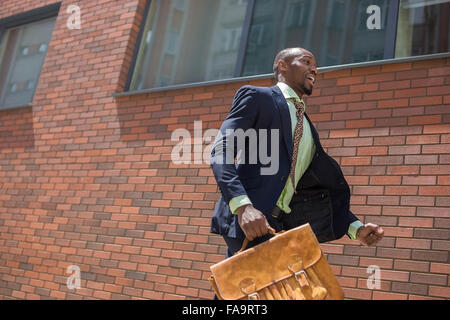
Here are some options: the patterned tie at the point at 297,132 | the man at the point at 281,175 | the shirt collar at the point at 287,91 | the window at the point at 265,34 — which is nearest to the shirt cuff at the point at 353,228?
the man at the point at 281,175

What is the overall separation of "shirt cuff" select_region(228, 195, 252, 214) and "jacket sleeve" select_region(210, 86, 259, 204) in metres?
0.02

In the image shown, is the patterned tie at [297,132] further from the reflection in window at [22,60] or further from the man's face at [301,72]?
the reflection in window at [22,60]

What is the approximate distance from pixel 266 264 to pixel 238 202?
11.5 inches

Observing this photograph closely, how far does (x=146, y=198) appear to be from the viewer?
15.9 feet

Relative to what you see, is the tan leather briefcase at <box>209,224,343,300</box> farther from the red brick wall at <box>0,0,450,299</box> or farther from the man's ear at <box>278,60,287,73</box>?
the red brick wall at <box>0,0,450,299</box>

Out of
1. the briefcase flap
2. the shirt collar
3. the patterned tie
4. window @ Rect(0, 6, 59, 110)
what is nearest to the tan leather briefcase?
the briefcase flap

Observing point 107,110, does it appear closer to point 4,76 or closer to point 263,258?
point 4,76

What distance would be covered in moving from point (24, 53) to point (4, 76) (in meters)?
0.48

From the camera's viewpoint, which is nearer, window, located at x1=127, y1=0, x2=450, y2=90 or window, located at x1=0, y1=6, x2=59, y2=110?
window, located at x1=127, y1=0, x2=450, y2=90

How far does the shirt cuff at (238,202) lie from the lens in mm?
2211

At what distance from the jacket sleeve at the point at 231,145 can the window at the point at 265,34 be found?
208 centimetres

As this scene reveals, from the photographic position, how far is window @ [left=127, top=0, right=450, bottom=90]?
4164 mm

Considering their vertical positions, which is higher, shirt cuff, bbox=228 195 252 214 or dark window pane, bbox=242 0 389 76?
dark window pane, bbox=242 0 389 76

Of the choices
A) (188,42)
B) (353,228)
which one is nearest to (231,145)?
(353,228)
